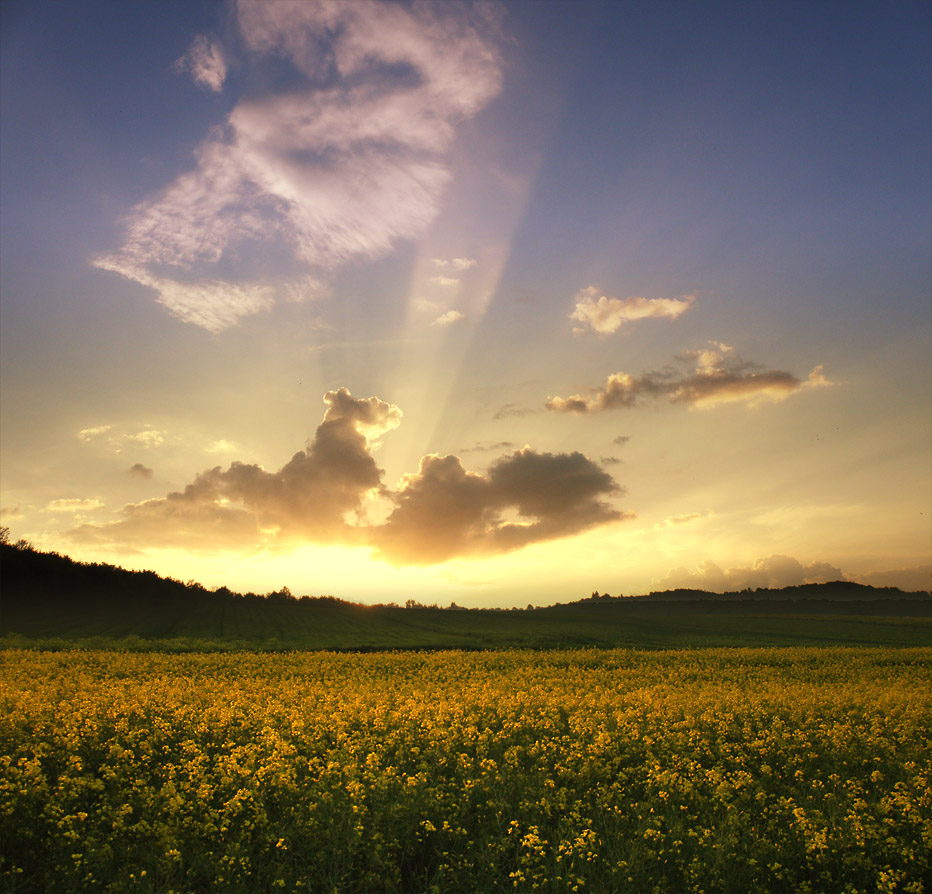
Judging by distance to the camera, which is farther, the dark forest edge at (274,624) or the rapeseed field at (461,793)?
the dark forest edge at (274,624)

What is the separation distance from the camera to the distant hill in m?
53.5

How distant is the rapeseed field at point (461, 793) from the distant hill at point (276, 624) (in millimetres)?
33448

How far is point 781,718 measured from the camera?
1775 cm

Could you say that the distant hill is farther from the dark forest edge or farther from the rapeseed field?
the rapeseed field

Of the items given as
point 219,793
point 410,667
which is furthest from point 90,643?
point 219,793

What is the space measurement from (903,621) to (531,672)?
90.7m

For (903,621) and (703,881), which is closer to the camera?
(703,881)

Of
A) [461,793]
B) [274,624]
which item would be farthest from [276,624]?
[461,793]

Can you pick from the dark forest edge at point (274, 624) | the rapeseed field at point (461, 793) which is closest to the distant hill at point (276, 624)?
the dark forest edge at point (274, 624)

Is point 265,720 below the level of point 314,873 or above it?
above

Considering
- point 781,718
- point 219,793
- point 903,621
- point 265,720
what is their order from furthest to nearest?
point 903,621, point 781,718, point 265,720, point 219,793

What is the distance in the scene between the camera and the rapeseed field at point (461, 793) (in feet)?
30.5

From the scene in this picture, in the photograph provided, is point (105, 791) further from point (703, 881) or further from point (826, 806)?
point (826, 806)

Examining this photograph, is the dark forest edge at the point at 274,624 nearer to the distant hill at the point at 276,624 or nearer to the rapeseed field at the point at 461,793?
the distant hill at the point at 276,624
